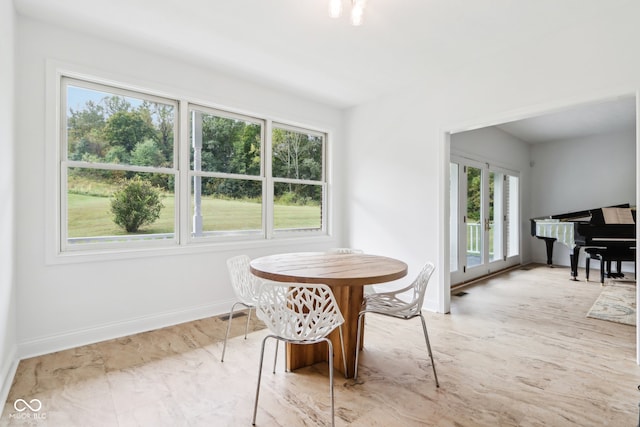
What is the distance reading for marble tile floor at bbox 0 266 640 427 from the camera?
182cm

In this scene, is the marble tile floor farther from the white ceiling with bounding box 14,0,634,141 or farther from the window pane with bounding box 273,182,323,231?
the white ceiling with bounding box 14,0,634,141

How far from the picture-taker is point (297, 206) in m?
4.43

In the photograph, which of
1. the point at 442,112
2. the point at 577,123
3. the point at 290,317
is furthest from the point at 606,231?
the point at 290,317

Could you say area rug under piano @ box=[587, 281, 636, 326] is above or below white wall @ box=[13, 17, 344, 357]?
below

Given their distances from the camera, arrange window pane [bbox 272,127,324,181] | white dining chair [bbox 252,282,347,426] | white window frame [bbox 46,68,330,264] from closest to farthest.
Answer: white dining chair [bbox 252,282,347,426]
white window frame [bbox 46,68,330,264]
window pane [bbox 272,127,324,181]

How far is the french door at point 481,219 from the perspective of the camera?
5.05m

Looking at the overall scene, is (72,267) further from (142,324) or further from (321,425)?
(321,425)

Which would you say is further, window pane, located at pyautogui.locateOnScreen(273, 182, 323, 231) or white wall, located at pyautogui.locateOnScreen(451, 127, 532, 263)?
white wall, located at pyautogui.locateOnScreen(451, 127, 532, 263)

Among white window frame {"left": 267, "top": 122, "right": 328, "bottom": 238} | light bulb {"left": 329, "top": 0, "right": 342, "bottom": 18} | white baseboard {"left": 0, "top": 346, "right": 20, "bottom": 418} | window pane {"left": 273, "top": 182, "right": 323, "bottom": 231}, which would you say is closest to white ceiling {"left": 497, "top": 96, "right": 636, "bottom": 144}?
white window frame {"left": 267, "top": 122, "right": 328, "bottom": 238}

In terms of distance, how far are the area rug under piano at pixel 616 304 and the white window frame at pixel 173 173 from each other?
3.31 meters

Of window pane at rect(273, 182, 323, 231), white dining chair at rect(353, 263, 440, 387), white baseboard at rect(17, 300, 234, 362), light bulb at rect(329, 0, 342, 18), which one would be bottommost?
white baseboard at rect(17, 300, 234, 362)

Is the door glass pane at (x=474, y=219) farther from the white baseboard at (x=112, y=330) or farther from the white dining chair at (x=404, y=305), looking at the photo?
the white baseboard at (x=112, y=330)

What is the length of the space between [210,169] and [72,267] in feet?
5.02

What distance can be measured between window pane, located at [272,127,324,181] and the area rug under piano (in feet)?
12.0
